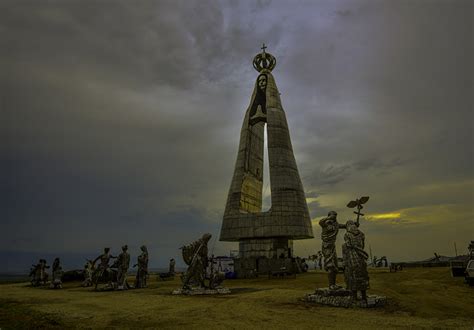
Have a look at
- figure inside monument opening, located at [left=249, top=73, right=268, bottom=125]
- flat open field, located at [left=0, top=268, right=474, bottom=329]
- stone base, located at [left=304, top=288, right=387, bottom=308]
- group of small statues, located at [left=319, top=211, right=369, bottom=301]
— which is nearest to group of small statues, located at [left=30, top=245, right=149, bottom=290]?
flat open field, located at [left=0, top=268, right=474, bottom=329]

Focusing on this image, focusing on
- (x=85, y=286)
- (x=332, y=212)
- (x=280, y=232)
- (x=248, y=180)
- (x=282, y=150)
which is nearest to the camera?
(x=332, y=212)

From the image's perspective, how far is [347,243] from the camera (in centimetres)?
1033

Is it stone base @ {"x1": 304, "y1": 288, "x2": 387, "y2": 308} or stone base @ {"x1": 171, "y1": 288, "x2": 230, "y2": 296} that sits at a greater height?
stone base @ {"x1": 304, "y1": 288, "x2": 387, "y2": 308}

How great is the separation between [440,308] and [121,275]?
15801mm

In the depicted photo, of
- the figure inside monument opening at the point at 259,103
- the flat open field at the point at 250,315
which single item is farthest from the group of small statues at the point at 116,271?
the figure inside monument opening at the point at 259,103

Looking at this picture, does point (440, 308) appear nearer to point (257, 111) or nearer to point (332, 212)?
point (332, 212)

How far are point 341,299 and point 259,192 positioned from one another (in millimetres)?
24001

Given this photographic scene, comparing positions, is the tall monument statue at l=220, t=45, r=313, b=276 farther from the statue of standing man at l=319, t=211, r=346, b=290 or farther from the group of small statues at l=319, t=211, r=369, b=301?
the group of small statues at l=319, t=211, r=369, b=301

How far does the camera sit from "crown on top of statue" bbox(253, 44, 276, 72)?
34.1m

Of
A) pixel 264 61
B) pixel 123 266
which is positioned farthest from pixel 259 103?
pixel 123 266

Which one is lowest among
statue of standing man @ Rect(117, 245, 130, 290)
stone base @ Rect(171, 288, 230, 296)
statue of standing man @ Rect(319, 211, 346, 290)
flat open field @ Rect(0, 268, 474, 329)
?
stone base @ Rect(171, 288, 230, 296)

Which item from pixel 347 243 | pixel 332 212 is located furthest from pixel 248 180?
pixel 347 243

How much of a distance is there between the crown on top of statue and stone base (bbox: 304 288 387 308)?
27001mm

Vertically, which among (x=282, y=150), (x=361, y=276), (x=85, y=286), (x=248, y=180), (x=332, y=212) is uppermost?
(x=282, y=150)
